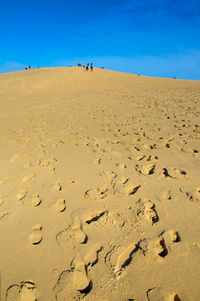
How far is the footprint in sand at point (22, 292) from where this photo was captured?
4.48ft

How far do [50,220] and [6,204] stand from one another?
78cm

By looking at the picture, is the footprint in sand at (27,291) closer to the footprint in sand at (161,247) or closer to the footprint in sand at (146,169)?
the footprint in sand at (161,247)

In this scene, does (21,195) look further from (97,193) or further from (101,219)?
(101,219)

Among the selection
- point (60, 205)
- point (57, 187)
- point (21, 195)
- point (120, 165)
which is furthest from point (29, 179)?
point (120, 165)

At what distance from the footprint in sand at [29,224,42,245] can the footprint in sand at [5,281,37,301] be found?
40cm

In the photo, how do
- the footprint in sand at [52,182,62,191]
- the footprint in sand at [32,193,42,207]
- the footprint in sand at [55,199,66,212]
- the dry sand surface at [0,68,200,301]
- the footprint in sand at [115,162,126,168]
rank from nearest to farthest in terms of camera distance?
the dry sand surface at [0,68,200,301] < the footprint in sand at [55,199,66,212] < the footprint in sand at [32,193,42,207] < the footprint in sand at [52,182,62,191] < the footprint in sand at [115,162,126,168]

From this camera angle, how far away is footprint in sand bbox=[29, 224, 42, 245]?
1836 millimetres

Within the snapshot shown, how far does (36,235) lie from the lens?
6.26 ft

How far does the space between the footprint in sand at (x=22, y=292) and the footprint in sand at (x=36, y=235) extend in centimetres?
40

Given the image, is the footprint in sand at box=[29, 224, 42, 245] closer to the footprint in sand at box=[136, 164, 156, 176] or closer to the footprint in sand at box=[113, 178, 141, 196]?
the footprint in sand at box=[113, 178, 141, 196]

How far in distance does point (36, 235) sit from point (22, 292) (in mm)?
559

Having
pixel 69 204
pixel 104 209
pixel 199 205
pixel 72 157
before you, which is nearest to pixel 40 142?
pixel 72 157

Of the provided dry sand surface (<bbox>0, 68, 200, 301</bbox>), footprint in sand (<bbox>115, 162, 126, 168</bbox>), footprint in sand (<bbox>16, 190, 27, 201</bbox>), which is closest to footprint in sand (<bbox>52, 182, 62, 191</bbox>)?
dry sand surface (<bbox>0, 68, 200, 301</bbox>)

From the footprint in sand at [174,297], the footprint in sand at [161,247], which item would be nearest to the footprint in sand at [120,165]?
the footprint in sand at [161,247]
